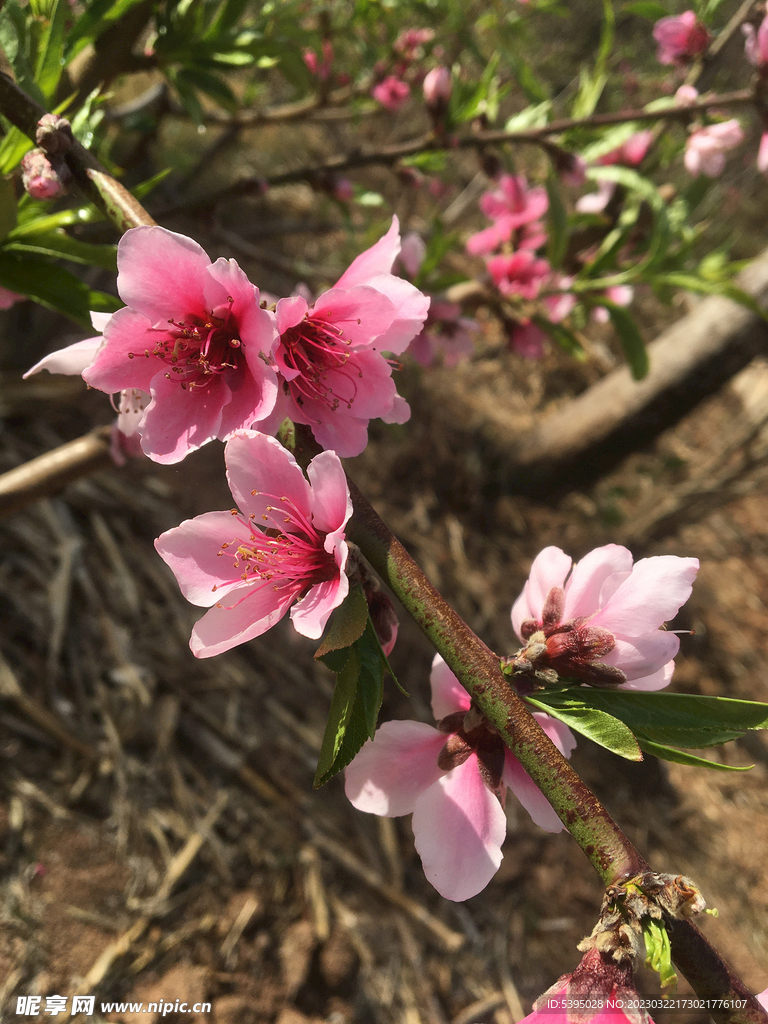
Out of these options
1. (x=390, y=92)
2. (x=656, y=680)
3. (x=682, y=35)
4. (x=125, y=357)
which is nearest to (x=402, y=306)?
(x=125, y=357)

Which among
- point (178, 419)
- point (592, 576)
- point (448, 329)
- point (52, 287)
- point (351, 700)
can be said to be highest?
point (52, 287)

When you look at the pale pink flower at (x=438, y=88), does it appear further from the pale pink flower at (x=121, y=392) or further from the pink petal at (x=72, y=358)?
the pink petal at (x=72, y=358)

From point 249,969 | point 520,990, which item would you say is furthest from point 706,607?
point 249,969

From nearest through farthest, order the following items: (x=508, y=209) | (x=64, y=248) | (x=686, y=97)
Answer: (x=64, y=248) < (x=686, y=97) < (x=508, y=209)

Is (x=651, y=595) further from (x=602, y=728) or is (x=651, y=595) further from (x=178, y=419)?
(x=178, y=419)

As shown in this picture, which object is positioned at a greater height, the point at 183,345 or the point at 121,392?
the point at 183,345
